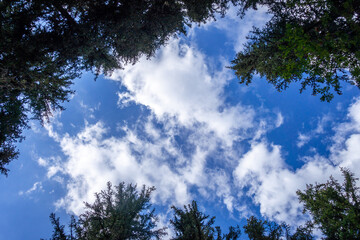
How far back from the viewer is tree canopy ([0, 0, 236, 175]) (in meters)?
7.59

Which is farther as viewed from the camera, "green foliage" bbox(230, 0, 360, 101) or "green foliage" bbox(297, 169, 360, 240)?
"green foliage" bbox(297, 169, 360, 240)

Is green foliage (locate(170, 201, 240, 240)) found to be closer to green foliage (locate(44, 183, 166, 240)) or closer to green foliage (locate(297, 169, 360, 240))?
green foliage (locate(44, 183, 166, 240))

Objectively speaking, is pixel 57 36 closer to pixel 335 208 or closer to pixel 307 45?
pixel 307 45

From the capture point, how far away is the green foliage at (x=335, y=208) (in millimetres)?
9134

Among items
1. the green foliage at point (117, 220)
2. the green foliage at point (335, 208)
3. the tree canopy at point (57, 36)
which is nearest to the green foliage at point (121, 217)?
the green foliage at point (117, 220)

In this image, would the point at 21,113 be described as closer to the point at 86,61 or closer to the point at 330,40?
the point at 86,61

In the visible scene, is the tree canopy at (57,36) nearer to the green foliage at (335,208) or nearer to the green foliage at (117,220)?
the green foliage at (117,220)

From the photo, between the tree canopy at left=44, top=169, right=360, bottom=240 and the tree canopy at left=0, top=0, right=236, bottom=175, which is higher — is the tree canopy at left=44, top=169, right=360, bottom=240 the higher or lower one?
the lower one

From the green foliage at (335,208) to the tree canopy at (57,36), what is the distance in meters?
13.1

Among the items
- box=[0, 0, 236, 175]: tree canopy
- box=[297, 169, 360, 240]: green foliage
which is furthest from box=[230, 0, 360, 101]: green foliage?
box=[297, 169, 360, 240]: green foliage

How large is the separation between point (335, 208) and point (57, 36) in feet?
59.3

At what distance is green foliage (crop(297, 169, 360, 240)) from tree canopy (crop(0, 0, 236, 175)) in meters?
13.1

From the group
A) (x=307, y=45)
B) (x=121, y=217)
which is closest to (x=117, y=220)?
(x=121, y=217)

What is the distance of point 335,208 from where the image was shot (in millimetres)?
10391
